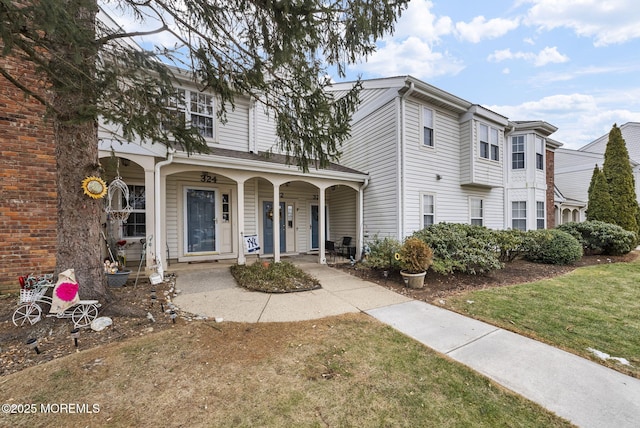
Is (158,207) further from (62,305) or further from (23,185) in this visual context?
(62,305)

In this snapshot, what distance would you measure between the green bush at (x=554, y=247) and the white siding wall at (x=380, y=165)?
4858 millimetres

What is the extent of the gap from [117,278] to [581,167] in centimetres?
2703

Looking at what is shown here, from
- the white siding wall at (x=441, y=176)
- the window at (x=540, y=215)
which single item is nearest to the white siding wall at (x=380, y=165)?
the white siding wall at (x=441, y=176)

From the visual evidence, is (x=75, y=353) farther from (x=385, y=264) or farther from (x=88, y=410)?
(x=385, y=264)

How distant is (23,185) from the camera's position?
4.82 metres

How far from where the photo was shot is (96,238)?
401cm

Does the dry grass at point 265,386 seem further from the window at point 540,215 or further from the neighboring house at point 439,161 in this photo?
the window at point 540,215

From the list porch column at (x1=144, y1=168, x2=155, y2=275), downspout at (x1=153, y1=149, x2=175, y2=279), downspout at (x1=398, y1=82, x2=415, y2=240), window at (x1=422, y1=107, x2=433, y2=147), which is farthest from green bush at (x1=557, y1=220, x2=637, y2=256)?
porch column at (x1=144, y1=168, x2=155, y2=275)

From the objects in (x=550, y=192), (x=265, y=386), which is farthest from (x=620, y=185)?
(x=265, y=386)

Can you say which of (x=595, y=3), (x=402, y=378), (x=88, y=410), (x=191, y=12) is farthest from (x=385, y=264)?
(x=595, y=3)

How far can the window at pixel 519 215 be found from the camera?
11180 mm

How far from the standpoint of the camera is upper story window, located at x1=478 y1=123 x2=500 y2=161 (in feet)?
32.5

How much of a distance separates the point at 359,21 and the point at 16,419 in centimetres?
529

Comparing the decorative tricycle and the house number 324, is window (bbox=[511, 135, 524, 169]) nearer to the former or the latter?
the house number 324
